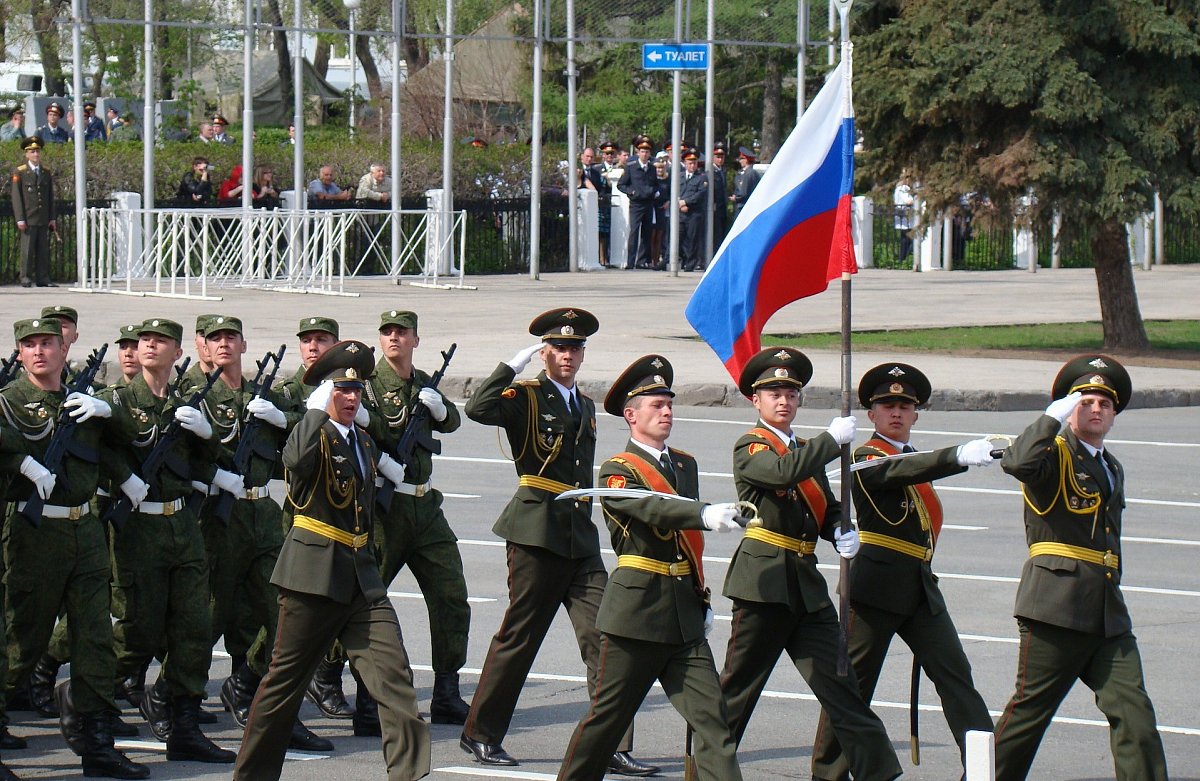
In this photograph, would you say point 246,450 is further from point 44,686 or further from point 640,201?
point 640,201

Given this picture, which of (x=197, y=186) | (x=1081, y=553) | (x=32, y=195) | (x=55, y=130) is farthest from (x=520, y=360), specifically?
(x=55, y=130)

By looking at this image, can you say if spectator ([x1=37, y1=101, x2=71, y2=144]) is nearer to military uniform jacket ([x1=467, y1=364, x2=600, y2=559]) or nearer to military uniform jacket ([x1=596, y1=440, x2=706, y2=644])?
military uniform jacket ([x1=467, y1=364, x2=600, y2=559])

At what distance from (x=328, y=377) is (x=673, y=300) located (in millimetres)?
21312

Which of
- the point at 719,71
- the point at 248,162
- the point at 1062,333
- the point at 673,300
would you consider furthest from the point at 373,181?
the point at 719,71

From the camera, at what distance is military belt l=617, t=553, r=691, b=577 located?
7012mm

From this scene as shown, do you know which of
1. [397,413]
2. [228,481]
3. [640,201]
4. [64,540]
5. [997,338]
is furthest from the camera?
[640,201]

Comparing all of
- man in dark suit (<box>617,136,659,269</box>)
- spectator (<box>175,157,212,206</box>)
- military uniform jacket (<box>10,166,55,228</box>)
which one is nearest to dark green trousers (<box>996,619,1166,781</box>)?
military uniform jacket (<box>10,166,55,228</box>)

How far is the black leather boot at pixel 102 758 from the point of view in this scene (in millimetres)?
7648

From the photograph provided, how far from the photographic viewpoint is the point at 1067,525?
23.6 feet

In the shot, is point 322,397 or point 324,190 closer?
point 322,397

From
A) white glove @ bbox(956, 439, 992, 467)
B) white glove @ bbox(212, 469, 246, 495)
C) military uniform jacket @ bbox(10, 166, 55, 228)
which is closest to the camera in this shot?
white glove @ bbox(956, 439, 992, 467)

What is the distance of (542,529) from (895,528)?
1503mm

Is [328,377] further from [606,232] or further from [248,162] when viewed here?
[606,232]

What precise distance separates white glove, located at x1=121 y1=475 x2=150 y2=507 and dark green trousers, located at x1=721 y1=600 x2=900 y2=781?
2.52 m
